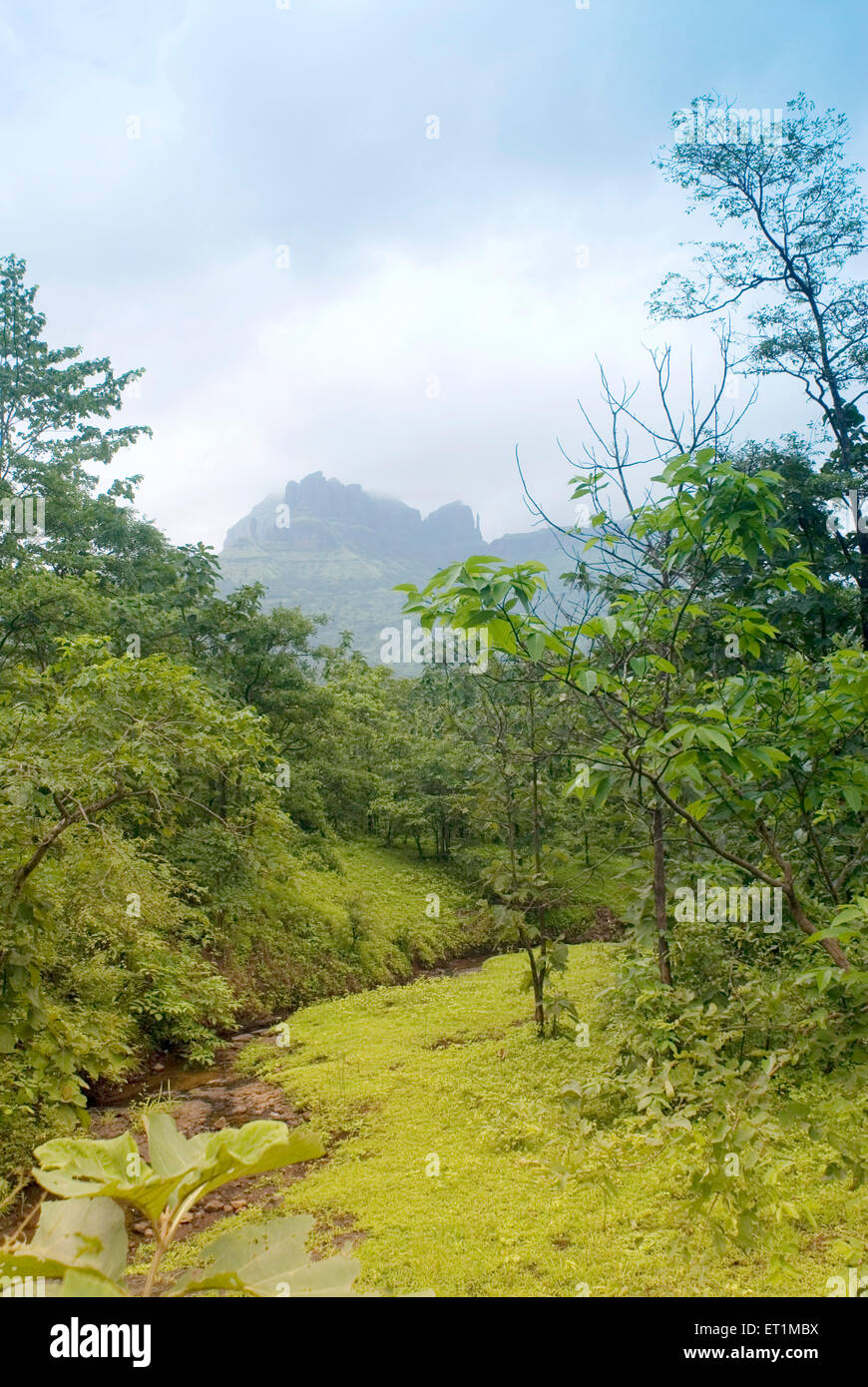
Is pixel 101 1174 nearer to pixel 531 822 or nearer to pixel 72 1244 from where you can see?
pixel 72 1244

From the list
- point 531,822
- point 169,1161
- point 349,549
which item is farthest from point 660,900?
point 349,549

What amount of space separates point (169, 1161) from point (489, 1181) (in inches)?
223

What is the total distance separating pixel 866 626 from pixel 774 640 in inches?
48.2

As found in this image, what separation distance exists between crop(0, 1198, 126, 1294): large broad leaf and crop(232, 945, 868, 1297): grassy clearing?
1.42 m

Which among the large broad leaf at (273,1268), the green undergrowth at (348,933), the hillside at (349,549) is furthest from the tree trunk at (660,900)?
the hillside at (349,549)

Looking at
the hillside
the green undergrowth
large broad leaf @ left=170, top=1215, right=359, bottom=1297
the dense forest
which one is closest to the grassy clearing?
the dense forest

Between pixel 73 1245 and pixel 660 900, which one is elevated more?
pixel 73 1245

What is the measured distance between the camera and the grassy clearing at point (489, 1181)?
3.86 meters

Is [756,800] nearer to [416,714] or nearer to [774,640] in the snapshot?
[774,640]

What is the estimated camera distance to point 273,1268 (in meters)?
0.61

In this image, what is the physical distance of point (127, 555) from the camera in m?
18.7

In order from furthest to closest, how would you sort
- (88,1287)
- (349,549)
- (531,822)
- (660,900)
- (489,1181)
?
1. (349,549)
2. (531,822)
3. (660,900)
4. (489,1181)
5. (88,1287)

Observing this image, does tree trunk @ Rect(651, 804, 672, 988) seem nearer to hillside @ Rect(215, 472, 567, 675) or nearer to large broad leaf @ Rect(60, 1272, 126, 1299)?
large broad leaf @ Rect(60, 1272, 126, 1299)

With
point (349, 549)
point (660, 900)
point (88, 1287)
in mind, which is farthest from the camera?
point (349, 549)
